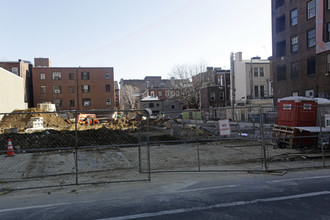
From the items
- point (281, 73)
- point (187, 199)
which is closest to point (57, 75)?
point (281, 73)

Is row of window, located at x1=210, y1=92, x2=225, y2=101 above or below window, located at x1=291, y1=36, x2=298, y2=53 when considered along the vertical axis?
below

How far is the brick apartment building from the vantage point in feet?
185

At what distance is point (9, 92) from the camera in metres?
35.5

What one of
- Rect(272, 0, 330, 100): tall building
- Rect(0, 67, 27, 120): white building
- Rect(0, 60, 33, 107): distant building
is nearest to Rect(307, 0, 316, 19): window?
Rect(272, 0, 330, 100): tall building

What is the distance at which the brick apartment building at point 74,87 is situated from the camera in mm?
56344

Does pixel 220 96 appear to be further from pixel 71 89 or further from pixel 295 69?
pixel 71 89

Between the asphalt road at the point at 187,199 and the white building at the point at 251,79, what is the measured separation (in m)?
38.7

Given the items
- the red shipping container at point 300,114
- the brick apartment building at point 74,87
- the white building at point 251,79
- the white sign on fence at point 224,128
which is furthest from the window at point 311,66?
the brick apartment building at point 74,87

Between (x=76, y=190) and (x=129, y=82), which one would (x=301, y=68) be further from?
(x=129, y=82)

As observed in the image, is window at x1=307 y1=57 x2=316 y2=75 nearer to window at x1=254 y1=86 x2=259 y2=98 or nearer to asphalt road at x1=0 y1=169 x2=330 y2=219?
window at x1=254 y1=86 x2=259 y2=98

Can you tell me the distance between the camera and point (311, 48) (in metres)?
27.1

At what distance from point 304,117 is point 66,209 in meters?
12.2

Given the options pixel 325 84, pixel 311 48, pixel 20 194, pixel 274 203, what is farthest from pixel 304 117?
pixel 311 48

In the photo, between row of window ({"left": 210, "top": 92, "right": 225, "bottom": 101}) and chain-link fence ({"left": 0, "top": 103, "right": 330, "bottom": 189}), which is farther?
row of window ({"left": 210, "top": 92, "right": 225, "bottom": 101})
